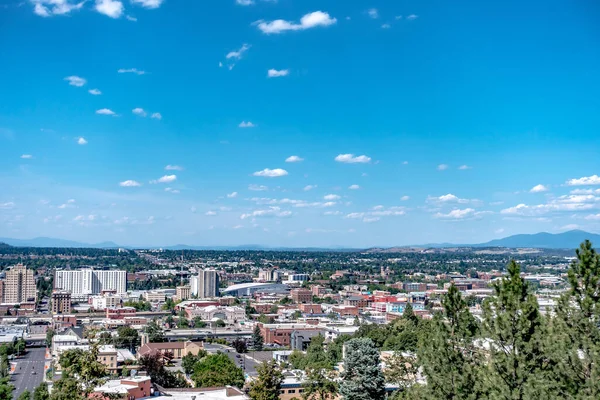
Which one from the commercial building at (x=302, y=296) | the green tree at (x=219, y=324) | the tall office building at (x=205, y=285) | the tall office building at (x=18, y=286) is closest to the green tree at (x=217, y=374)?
the green tree at (x=219, y=324)

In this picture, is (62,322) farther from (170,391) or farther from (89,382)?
(89,382)

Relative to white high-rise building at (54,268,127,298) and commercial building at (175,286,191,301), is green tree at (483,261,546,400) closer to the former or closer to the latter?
commercial building at (175,286,191,301)

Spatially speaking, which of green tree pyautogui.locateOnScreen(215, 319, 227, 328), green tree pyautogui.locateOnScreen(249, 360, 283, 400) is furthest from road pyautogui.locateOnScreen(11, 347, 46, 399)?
green tree pyautogui.locateOnScreen(215, 319, 227, 328)

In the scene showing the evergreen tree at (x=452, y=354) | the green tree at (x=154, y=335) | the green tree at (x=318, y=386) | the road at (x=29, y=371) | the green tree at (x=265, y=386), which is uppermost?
the evergreen tree at (x=452, y=354)

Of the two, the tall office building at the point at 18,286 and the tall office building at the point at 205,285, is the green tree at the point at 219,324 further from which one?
the tall office building at the point at 18,286

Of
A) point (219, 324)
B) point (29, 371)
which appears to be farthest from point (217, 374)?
point (219, 324)

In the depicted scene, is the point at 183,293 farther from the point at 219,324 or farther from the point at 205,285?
the point at 219,324
